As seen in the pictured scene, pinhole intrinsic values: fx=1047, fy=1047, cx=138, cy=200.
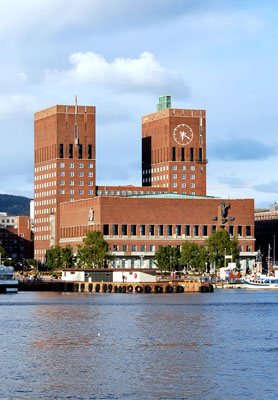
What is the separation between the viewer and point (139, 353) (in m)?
95.8

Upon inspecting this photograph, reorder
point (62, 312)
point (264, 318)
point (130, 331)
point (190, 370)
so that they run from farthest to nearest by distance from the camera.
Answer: point (62, 312) → point (264, 318) → point (130, 331) → point (190, 370)

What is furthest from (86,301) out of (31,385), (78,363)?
(31,385)

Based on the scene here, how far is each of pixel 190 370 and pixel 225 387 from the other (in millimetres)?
8403

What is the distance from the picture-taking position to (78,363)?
88875mm

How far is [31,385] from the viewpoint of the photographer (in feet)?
253

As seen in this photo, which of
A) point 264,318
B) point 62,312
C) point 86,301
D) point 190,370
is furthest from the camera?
point 86,301

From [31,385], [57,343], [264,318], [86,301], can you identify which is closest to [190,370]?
[31,385]

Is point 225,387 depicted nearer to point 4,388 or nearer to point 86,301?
point 4,388

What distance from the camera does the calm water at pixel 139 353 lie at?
75.5m

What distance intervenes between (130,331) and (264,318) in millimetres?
27302

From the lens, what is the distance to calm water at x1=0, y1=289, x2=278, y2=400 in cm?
7550

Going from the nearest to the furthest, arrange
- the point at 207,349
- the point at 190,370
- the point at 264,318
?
the point at 190,370 < the point at 207,349 < the point at 264,318

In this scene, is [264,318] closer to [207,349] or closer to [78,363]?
[207,349]

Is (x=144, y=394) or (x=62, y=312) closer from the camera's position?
(x=144, y=394)
